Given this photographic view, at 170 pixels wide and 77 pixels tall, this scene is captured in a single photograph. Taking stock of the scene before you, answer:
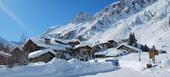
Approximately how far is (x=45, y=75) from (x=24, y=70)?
1.78 metres

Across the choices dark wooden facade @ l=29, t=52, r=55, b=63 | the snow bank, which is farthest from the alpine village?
the snow bank

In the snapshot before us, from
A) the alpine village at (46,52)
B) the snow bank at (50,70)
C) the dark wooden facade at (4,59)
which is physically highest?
the alpine village at (46,52)

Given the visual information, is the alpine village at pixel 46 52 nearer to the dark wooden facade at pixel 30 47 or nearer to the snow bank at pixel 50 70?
the dark wooden facade at pixel 30 47

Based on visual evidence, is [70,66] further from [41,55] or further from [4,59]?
[41,55]

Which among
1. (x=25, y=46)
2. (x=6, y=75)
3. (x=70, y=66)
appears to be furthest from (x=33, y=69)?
(x=25, y=46)

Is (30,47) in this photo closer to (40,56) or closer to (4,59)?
(40,56)

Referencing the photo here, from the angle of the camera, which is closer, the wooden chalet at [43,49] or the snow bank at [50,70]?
the snow bank at [50,70]

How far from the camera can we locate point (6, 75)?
1001 inches

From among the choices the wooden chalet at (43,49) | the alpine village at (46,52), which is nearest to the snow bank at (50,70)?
the alpine village at (46,52)

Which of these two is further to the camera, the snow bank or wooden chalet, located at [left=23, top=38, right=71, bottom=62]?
wooden chalet, located at [left=23, top=38, right=71, bottom=62]

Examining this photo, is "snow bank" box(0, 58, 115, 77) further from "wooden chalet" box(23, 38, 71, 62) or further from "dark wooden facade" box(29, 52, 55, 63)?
"wooden chalet" box(23, 38, 71, 62)

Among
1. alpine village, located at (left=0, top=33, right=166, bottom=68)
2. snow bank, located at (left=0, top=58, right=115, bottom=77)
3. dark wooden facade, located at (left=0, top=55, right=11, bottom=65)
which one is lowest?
snow bank, located at (left=0, top=58, right=115, bottom=77)

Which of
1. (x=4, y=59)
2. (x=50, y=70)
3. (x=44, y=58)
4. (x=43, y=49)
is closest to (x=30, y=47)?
(x=43, y=49)

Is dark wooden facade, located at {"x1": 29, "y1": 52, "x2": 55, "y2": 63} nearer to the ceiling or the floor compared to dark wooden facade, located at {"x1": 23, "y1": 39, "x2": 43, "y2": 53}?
nearer to the floor
